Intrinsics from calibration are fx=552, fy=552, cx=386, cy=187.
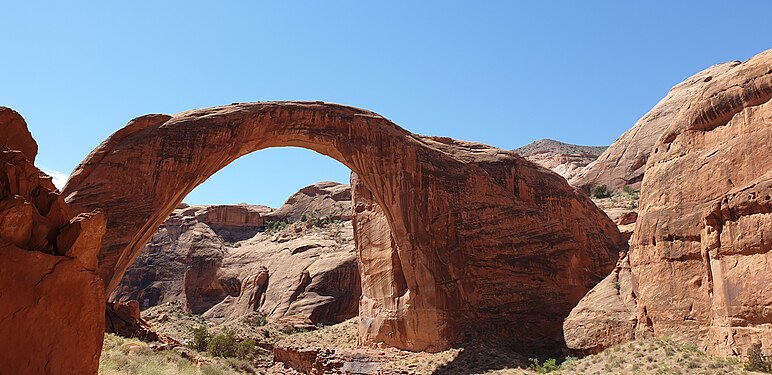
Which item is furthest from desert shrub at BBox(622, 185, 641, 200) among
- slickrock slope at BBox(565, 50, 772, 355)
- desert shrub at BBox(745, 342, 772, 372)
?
desert shrub at BBox(745, 342, 772, 372)

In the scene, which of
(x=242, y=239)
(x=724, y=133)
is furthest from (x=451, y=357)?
(x=242, y=239)

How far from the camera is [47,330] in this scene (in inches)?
231

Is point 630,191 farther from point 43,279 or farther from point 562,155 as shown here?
point 43,279

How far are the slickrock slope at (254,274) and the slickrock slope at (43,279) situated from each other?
26063 mm

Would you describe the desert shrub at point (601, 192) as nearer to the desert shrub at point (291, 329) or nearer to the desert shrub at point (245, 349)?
the desert shrub at point (291, 329)

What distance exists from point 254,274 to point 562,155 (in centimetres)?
Answer: 4978

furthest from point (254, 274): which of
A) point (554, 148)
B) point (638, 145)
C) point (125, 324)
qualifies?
point (554, 148)

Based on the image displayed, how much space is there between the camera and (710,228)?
12.8 m

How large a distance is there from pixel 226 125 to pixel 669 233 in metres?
15.5

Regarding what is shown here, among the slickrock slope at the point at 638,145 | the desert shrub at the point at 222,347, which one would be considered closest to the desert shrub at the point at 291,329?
the desert shrub at the point at 222,347

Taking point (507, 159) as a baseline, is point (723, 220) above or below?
below

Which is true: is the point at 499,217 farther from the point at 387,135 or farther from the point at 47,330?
the point at 47,330

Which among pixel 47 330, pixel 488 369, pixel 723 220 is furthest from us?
pixel 488 369

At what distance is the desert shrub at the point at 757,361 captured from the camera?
10484 mm
